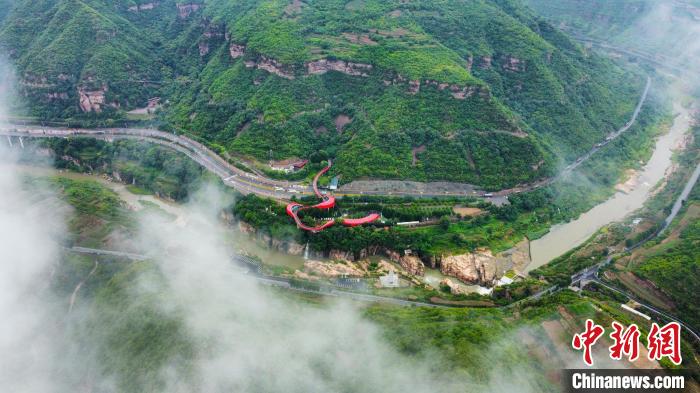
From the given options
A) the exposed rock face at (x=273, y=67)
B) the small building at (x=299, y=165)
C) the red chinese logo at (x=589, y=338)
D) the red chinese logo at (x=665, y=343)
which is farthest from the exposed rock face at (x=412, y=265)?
the exposed rock face at (x=273, y=67)

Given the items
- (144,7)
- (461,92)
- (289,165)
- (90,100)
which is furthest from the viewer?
(144,7)

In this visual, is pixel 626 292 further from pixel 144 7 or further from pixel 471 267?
pixel 144 7

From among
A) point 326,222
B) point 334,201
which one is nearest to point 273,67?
point 334,201

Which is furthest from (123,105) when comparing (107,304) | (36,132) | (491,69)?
(491,69)

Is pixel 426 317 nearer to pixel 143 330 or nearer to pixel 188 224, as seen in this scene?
pixel 143 330

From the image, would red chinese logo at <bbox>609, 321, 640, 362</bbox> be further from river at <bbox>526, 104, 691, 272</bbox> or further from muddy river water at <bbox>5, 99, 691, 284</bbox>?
river at <bbox>526, 104, 691, 272</bbox>
